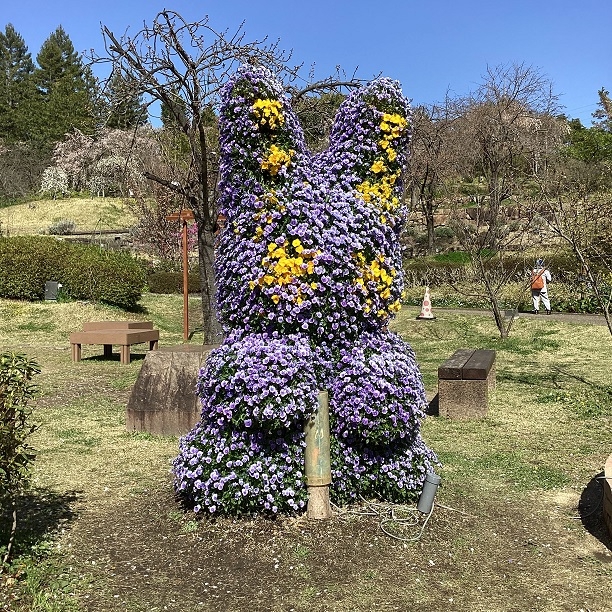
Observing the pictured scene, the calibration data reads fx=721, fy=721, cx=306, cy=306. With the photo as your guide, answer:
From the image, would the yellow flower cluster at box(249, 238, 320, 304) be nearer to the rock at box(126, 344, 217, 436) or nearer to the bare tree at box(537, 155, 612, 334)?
the rock at box(126, 344, 217, 436)

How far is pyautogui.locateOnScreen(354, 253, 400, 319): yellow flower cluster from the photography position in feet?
14.4

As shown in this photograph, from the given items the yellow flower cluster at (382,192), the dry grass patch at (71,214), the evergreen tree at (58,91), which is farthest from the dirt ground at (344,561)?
the evergreen tree at (58,91)

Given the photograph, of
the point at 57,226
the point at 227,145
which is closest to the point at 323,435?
the point at 227,145

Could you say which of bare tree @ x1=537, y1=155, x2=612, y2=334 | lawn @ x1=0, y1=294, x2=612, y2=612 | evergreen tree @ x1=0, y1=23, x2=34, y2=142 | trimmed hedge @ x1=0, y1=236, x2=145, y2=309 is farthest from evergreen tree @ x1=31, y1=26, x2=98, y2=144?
lawn @ x1=0, y1=294, x2=612, y2=612

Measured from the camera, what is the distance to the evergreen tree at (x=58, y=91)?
4906cm

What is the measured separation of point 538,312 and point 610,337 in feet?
12.1

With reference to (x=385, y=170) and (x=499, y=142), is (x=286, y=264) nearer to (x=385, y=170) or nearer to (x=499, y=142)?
(x=385, y=170)

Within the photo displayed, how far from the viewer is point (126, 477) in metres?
5.48

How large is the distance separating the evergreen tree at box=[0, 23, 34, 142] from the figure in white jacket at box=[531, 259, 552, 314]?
47.0 m

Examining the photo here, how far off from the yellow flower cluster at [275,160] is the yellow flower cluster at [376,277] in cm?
71

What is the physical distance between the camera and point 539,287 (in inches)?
646

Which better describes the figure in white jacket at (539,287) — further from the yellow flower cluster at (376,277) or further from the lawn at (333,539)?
the yellow flower cluster at (376,277)

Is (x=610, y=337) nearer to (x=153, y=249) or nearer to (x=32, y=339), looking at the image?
(x=32, y=339)

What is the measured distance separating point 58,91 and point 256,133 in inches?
2088
